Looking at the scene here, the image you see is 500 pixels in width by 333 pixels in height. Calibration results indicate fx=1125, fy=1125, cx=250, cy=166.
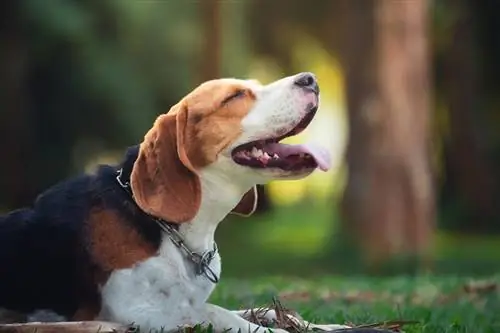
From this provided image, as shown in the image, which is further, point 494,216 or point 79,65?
point 494,216

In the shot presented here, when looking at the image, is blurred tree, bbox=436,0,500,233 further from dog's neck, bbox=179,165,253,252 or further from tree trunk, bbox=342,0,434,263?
dog's neck, bbox=179,165,253,252

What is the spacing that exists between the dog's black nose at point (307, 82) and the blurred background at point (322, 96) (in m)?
9.21

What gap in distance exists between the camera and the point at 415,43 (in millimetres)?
14297

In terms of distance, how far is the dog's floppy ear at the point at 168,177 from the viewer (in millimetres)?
4656

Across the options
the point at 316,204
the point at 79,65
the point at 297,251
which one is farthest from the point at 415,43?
the point at 316,204

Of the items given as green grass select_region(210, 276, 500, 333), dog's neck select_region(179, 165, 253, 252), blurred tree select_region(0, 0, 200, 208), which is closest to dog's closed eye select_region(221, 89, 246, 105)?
dog's neck select_region(179, 165, 253, 252)

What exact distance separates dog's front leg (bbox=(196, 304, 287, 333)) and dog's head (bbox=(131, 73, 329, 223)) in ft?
1.34

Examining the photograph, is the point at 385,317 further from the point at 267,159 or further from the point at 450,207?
the point at 450,207

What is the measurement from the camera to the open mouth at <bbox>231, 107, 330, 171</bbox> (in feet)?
15.6

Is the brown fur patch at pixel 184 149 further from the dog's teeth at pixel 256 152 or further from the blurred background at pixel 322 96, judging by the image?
the blurred background at pixel 322 96

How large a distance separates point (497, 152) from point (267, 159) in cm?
1842

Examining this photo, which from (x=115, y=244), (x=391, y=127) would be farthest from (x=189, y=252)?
(x=391, y=127)

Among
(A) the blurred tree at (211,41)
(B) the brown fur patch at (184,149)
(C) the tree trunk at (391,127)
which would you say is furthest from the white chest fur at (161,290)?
(A) the blurred tree at (211,41)

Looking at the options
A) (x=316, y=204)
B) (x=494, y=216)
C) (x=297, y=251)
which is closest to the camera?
(x=297, y=251)
